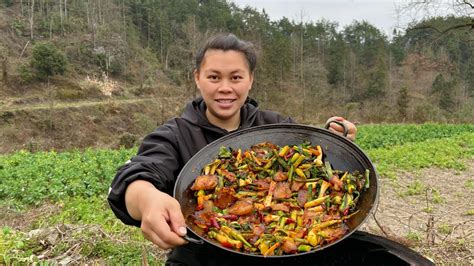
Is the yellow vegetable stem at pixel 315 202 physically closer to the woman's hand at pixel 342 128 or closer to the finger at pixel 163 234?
the woman's hand at pixel 342 128

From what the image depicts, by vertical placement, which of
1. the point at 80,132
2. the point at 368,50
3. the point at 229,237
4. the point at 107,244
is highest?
the point at 368,50

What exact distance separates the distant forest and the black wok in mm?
25833

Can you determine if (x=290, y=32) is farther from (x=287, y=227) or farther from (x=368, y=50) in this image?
(x=287, y=227)

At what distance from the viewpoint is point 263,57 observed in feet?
109

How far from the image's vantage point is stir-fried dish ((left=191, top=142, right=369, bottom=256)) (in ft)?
4.31

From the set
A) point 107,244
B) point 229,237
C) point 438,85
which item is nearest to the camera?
point 229,237

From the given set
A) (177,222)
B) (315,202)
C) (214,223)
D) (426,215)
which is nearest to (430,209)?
(426,215)

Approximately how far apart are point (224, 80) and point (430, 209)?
5696 mm

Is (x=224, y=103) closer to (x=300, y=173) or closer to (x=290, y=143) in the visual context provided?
(x=290, y=143)

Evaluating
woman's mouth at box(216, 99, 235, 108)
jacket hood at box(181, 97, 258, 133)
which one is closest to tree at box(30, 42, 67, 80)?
jacket hood at box(181, 97, 258, 133)

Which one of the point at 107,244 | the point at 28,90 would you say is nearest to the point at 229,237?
the point at 107,244

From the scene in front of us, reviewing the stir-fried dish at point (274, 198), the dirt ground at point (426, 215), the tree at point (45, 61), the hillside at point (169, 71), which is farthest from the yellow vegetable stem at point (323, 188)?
the tree at point (45, 61)

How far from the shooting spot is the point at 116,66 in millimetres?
38812

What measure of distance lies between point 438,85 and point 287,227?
40.6m
